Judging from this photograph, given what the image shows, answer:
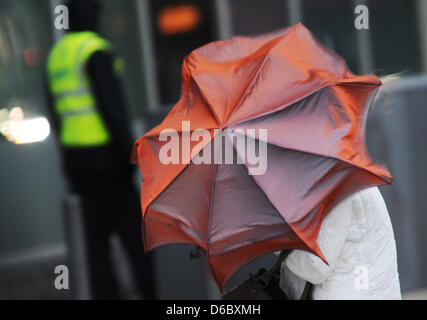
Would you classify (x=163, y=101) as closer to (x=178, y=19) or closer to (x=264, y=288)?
(x=178, y=19)

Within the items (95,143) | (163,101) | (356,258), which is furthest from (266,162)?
(163,101)

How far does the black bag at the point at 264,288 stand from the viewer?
2504mm

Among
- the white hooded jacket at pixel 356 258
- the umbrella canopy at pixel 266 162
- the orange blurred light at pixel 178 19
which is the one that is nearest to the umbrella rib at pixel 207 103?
the umbrella canopy at pixel 266 162

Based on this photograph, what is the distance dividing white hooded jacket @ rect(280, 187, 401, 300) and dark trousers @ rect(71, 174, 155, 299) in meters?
1.99

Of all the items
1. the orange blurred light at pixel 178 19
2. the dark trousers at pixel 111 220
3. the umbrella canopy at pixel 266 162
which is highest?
the orange blurred light at pixel 178 19

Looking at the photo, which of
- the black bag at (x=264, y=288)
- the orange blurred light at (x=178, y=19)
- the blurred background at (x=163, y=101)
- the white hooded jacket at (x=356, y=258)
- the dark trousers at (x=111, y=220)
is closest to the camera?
the white hooded jacket at (x=356, y=258)

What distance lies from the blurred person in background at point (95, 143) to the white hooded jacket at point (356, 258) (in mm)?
1993

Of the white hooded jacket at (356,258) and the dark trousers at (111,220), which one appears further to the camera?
the dark trousers at (111,220)

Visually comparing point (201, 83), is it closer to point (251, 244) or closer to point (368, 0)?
point (251, 244)

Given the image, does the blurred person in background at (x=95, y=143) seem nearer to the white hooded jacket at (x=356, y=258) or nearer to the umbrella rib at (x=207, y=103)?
the umbrella rib at (x=207, y=103)

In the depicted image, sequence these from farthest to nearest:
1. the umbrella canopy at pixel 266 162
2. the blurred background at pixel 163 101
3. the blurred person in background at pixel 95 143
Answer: the blurred background at pixel 163 101
the blurred person in background at pixel 95 143
the umbrella canopy at pixel 266 162

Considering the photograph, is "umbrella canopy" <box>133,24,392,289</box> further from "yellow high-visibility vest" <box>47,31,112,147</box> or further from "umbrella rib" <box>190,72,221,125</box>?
"yellow high-visibility vest" <box>47,31,112,147</box>

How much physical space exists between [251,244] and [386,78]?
3.31ft
